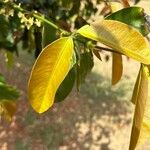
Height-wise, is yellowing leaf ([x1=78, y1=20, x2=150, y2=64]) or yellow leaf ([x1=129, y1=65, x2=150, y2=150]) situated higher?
yellowing leaf ([x1=78, y1=20, x2=150, y2=64])

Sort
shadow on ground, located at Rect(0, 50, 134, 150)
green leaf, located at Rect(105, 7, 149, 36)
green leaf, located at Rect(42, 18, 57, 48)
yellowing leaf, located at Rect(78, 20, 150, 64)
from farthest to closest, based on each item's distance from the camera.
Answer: shadow on ground, located at Rect(0, 50, 134, 150) → green leaf, located at Rect(42, 18, 57, 48) → green leaf, located at Rect(105, 7, 149, 36) → yellowing leaf, located at Rect(78, 20, 150, 64)

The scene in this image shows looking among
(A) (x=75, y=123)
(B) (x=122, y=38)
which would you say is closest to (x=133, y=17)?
(B) (x=122, y=38)

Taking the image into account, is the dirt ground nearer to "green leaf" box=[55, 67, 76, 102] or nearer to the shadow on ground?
the shadow on ground

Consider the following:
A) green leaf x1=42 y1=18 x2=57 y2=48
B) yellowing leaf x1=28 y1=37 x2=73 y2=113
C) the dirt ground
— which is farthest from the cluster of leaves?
the dirt ground

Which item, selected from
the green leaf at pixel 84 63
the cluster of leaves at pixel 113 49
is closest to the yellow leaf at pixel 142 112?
the cluster of leaves at pixel 113 49

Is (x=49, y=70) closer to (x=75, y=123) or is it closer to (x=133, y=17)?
(x=133, y=17)

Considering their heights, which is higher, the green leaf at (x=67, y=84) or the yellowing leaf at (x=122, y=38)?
the yellowing leaf at (x=122, y=38)

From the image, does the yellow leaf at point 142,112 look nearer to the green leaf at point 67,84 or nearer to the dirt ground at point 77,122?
the green leaf at point 67,84
